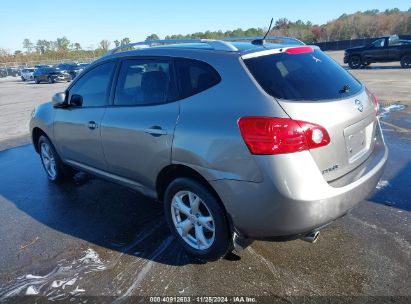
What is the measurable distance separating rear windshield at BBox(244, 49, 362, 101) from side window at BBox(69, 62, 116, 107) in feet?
6.10

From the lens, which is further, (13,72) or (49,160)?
(13,72)

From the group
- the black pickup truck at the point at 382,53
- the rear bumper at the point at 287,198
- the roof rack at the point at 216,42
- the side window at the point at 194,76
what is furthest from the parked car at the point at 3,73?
the rear bumper at the point at 287,198

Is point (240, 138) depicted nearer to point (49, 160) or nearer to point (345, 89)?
point (345, 89)

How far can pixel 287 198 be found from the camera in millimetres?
2531

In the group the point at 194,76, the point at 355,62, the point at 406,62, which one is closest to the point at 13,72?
the point at 355,62

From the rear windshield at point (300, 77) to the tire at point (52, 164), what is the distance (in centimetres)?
356

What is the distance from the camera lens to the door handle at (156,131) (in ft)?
10.6

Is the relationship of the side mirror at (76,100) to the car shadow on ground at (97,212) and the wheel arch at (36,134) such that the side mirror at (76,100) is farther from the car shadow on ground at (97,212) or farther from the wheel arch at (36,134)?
the car shadow on ground at (97,212)

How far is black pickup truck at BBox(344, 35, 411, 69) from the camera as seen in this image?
20.4 meters

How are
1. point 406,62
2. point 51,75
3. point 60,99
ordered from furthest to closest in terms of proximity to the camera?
1. point 51,75
2. point 406,62
3. point 60,99

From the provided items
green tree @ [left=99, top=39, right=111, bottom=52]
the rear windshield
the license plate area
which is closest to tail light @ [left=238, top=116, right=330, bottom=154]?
the rear windshield

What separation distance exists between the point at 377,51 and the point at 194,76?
848 inches

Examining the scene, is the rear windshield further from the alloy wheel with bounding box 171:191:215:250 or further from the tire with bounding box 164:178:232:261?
the alloy wheel with bounding box 171:191:215:250

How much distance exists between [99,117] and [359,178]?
8.72ft
